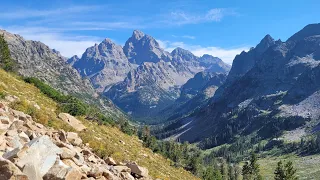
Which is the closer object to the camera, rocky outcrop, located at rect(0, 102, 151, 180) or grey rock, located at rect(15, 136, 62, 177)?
rocky outcrop, located at rect(0, 102, 151, 180)

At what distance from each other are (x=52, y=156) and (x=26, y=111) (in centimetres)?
1352

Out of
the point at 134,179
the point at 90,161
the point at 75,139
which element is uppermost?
the point at 75,139

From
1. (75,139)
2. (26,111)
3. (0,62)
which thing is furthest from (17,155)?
(0,62)

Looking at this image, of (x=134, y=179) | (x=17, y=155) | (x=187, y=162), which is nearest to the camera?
(x=17, y=155)

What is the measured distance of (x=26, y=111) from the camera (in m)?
28.1

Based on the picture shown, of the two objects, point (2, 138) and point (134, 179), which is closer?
point (2, 138)

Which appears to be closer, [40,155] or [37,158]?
[37,158]

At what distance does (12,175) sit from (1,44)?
12248 centimetres

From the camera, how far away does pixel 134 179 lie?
2331cm

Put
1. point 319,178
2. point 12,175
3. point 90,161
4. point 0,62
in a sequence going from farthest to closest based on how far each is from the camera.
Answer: point 319,178, point 0,62, point 90,161, point 12,175

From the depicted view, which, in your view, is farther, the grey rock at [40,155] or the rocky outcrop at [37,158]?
the grey rock at [40,155]

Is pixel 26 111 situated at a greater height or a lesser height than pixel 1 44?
lesser

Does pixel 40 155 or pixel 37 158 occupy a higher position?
pixel 40 155

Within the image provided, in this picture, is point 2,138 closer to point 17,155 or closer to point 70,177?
point 17,155
